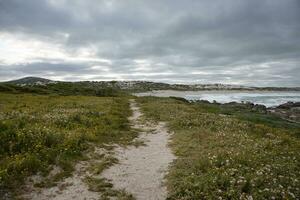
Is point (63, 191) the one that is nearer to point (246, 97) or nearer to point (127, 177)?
point (127, 177)

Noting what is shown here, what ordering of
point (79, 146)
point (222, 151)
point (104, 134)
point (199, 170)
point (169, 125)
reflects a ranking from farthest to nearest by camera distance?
point (169, 125) < point (104, 134) < point (79, 146) < point (222, 151) < point (199, 170)

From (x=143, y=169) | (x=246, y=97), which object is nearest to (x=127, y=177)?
(x=143, y=169)

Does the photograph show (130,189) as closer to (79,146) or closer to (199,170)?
(199,170)

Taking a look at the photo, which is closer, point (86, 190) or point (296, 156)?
point (86, 190)

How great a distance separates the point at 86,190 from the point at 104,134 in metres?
10.2

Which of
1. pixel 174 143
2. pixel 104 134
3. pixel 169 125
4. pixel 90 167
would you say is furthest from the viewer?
pixel 169 125

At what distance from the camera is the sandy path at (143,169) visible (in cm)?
1223

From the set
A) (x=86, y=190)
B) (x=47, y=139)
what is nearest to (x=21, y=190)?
(x=86, y=190)

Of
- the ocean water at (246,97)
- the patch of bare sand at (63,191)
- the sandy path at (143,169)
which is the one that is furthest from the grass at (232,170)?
the ocean water at (246,97)

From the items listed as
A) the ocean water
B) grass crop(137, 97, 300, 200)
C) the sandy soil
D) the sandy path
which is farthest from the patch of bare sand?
the ocean water

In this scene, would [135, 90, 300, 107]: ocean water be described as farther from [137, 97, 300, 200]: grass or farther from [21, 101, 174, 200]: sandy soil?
[21, 101, 174, 200]: sandy soil

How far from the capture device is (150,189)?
12336 millimetres

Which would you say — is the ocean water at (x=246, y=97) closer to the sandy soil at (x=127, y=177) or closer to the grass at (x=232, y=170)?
the grass at (x=232, y=170)

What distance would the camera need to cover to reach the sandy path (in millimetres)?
12227
